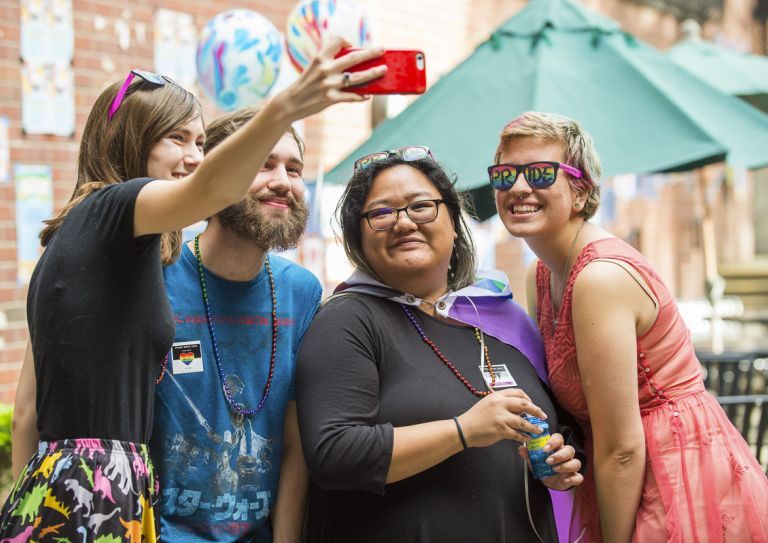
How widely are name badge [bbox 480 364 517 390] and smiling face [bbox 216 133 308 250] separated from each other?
23.7 inches

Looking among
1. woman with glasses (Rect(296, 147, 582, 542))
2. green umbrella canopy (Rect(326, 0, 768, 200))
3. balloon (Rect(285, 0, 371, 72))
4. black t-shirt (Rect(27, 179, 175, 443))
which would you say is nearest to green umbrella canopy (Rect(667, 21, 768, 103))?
green umbrella canopy (Rect(326, 0, 768, 200))

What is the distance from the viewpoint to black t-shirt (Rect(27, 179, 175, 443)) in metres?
1.71

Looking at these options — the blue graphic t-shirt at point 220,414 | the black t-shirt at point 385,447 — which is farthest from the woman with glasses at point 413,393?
the blue graphic t-shirt at point 220,414

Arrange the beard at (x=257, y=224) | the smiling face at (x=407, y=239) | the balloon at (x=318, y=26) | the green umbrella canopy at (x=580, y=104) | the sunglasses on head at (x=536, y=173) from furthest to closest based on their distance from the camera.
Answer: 1. the balloon at (x=318, y=26)
2. the green umbrella canopy at (x=580, y=104)
3. the sunglasses on head at (x=536, y=173)
4. the smiling face at (x=407, y=239)
5. the beard at (x=257, y=224)

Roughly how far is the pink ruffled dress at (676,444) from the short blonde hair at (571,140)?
20cm

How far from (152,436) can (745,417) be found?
3.10 meters

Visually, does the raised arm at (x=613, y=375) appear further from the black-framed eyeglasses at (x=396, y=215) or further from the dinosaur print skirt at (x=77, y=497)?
the dinosaur print skirt at (x=77, y=497)

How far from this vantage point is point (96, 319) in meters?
1.74

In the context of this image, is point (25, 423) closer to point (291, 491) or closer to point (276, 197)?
point (291, 491)

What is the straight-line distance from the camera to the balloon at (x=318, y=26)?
407 cm

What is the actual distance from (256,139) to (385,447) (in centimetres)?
83

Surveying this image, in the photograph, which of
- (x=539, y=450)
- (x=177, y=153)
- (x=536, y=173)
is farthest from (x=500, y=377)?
(x=177, y=153)

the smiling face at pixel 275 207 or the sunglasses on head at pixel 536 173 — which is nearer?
the smiling face at pixel 275 207

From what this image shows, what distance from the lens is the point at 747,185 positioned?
13.8m
